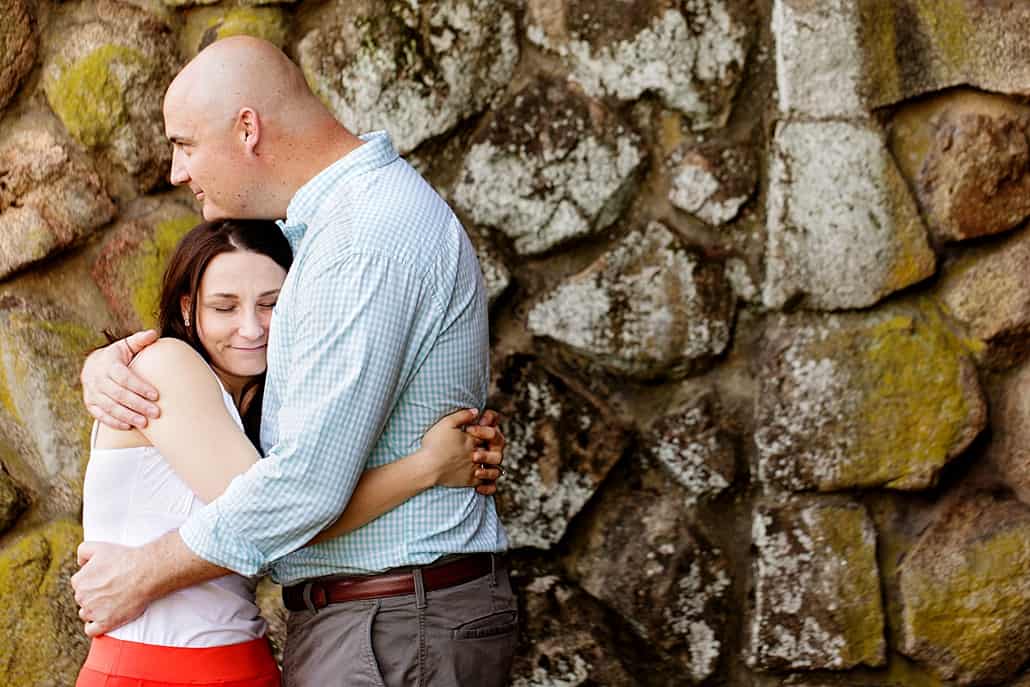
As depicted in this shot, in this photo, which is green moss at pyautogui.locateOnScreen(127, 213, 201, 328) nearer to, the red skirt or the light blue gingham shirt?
the light blue gingham shirt

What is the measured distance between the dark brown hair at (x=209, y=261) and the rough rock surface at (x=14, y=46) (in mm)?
909

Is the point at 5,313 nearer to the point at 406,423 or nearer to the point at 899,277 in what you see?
the point at 406,423

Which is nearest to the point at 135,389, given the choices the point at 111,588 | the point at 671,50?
the point at 111,588

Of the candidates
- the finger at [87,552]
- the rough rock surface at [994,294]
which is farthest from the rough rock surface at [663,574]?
the finger at [87,552]

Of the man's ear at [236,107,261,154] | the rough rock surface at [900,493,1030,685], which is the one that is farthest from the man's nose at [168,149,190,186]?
the rough rock surface at [900,493,1030,685]

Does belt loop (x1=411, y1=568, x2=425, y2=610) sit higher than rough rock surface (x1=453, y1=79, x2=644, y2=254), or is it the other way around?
rough rock surface (x1=453, y1=79, x2=644, y2=254)

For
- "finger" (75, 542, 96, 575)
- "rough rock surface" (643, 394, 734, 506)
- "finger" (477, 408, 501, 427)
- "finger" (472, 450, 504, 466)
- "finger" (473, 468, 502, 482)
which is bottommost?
"finger" (75, 542, 96, 575)

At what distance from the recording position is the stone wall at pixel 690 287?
8.14 feet

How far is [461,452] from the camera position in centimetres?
186

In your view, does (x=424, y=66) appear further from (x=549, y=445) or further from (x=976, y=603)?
(x=976, y=603)

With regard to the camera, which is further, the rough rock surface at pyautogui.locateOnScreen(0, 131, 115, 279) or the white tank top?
the rough rock surface at pyautogui.locateOnScreen(0, 131, 115, 279)

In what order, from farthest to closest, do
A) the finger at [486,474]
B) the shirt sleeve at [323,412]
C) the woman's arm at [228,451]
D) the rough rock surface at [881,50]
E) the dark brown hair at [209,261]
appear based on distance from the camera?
the rough rock surface at [881,50] < the dark brown hair at [209,261] < the finger at [486,474] < the woman's arm at [228,451] < the shirt sleeve at [323,412]

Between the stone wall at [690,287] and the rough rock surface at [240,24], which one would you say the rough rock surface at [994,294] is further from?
the rough rock surface at [240,24]

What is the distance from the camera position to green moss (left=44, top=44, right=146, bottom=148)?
2.68 meters
